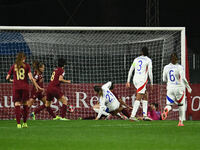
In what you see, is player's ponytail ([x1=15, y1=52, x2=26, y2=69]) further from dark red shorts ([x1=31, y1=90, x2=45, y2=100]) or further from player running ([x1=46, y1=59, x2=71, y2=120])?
dark red shorts ([x1=31, y1=90, x2=45, y2=100])

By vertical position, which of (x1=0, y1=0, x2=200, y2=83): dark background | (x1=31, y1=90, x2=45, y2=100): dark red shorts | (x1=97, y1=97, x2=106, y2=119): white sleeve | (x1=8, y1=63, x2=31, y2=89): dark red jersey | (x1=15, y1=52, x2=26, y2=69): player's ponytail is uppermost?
(x1=0, y1=0, x2=200, y2=83): dark background

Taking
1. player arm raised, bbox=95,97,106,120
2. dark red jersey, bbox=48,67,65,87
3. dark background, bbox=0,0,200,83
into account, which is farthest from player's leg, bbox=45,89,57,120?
dark background, bbox=0,0,200,83

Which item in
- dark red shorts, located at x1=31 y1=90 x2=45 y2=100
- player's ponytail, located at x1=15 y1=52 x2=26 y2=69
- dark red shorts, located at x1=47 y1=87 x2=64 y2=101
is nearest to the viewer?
player's ponytail, located at x1=15 y1=52 x2=26 y2=69

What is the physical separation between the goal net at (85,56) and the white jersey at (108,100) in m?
1.83

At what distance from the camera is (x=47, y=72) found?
58.6 feet

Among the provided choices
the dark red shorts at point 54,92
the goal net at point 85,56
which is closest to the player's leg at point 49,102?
the dark red shorts at point 54,92

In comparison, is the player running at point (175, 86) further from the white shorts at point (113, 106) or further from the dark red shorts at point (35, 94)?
the dark red shorts at point (35, 94)

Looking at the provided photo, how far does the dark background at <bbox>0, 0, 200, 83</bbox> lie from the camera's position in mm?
26672

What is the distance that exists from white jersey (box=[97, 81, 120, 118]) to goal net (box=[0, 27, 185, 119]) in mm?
1826
